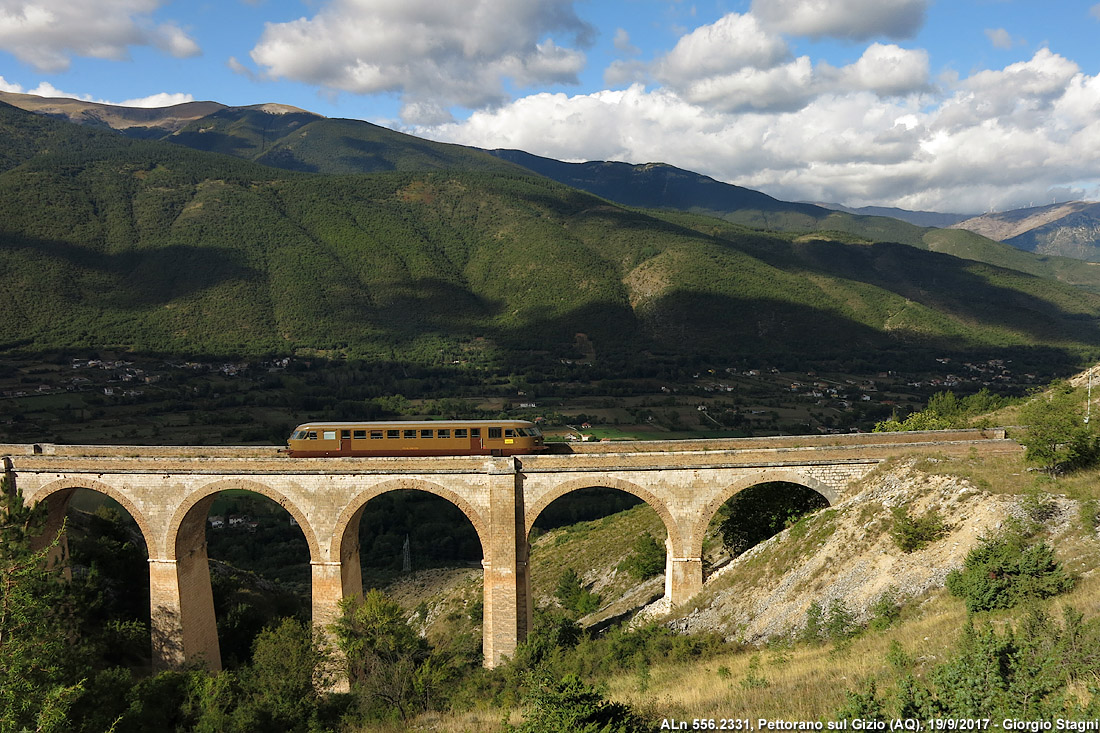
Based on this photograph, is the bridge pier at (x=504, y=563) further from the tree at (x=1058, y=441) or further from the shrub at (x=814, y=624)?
the tree at (x=1058, y=441)

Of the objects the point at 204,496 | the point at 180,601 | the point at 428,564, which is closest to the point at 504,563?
the point at 204,496

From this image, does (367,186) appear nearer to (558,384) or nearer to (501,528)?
(558,384)

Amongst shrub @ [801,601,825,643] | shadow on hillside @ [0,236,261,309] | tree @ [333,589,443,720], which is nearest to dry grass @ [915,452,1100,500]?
shrub @ [801,601,825,643]

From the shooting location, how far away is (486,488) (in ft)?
88.1

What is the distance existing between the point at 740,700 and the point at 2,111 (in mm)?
223998

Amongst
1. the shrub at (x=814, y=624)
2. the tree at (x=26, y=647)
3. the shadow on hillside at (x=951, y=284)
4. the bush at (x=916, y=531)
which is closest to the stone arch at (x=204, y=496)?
the tree at (x=26, y=647)

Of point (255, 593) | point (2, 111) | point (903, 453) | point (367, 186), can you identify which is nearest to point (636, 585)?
point (903, 453)

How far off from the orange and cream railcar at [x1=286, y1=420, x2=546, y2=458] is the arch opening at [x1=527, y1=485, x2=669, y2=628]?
129 inches

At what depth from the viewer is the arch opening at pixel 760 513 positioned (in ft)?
100

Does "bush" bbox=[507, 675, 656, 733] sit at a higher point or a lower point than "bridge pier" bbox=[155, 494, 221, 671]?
higher

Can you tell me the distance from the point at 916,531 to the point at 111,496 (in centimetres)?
3244

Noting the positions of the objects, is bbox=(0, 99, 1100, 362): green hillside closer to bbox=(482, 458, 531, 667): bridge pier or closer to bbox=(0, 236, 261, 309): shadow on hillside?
bbox=(0, 236, 261, 309): shadow on hillside

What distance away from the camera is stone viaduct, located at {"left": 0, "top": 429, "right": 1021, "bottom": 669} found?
26750 mm

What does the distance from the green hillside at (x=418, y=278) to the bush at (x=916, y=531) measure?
87.9 m
